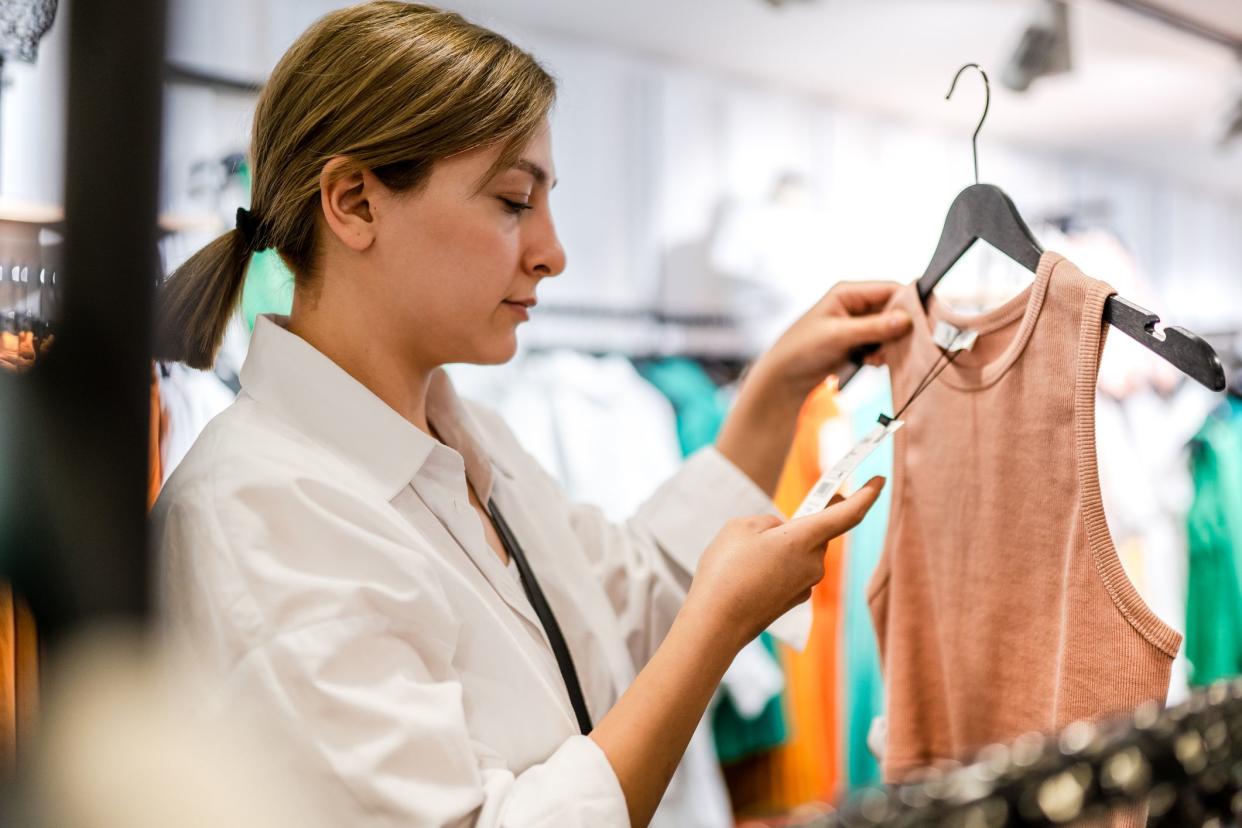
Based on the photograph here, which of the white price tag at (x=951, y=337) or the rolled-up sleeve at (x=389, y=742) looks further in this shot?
the white price tag at (x=951, y=337)

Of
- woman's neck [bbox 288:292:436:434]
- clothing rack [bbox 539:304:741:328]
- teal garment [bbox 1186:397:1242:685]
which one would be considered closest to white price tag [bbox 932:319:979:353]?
woman's neck [bbox 288:292:436:434]

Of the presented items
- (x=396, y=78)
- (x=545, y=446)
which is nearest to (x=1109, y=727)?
(x=396, y=78)

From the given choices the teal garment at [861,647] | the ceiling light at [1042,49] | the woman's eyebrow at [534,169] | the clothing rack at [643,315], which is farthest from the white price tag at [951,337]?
the ceiling light at [1042,49]

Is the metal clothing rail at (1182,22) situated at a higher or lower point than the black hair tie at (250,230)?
higher

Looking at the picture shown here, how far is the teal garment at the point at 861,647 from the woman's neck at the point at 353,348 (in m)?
1.54

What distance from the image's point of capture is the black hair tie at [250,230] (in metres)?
0.97

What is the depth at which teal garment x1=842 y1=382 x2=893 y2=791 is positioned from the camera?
2.30m

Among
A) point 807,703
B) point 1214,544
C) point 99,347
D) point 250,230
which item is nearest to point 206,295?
point 250,230

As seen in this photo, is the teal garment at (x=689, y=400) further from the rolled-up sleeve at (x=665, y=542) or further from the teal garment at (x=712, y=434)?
the rolled-up sleeve at (x=665, y=542)

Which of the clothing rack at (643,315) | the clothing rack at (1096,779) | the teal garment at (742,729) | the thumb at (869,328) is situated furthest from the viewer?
the clothing rack at (643,315)

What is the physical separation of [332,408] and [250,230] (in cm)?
22

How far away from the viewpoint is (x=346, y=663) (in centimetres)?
72

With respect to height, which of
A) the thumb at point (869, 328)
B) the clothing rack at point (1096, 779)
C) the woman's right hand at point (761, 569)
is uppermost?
the thumb at point (869, 328)

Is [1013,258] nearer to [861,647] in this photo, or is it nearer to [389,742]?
[389,742]
